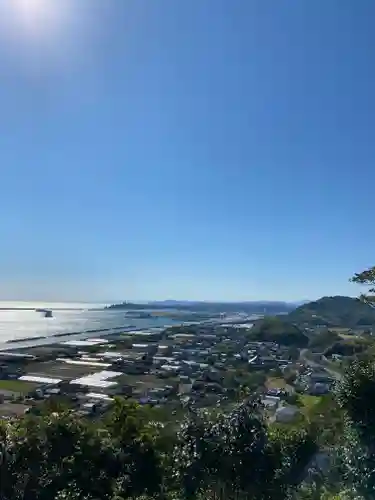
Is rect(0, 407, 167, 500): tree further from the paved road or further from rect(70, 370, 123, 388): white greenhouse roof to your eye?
the paved road

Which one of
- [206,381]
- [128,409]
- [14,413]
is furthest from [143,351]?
[128,409]

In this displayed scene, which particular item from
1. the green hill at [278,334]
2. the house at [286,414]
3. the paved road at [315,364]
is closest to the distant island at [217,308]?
the green hill at [278,334]

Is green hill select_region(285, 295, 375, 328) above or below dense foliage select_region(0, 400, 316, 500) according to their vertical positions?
Result: below

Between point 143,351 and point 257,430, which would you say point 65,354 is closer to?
point 143,351

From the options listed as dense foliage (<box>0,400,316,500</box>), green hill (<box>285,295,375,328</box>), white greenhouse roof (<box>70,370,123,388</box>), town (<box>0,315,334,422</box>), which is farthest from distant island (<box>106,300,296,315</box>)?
dense foliage (<box>0,400,316,500</box>)

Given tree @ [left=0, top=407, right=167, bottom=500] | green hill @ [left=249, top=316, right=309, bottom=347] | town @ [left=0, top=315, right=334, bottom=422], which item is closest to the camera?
tree @ [left=0, top=407, right=167, bottom=500]

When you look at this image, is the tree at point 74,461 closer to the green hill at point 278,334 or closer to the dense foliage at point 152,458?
the dense foliage at point 152,458

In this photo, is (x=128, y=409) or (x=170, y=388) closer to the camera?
(x=128, y=409)
